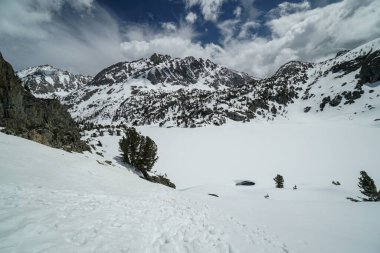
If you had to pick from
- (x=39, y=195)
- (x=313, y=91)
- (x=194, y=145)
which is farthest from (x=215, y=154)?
(x=313, y=91)

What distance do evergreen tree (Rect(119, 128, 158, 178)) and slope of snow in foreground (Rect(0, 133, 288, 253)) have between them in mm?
20553

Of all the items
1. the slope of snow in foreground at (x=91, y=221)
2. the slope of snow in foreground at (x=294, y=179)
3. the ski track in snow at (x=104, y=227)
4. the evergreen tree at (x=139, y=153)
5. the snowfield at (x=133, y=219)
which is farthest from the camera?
the evergreen tree at (x=139, y=153)

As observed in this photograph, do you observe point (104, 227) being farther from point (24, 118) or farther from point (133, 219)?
point (24, 118)

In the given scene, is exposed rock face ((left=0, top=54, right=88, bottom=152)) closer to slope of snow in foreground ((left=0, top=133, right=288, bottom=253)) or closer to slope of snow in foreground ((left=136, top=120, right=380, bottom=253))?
slope of snow in foreground ((left=0, top=133, right=288, bottom=253))

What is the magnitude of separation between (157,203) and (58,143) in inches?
873

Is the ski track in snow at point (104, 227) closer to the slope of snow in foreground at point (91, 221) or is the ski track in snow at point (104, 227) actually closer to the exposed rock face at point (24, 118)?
the slope of snow in foreground at point (91, 221)

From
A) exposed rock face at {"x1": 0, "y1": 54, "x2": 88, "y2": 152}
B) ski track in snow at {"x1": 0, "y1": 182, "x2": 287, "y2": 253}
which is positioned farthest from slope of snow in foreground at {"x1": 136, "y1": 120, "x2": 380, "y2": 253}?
exposed rock face at {"x1": 0, "y1": 54, "x2": 88, "y2": 152}

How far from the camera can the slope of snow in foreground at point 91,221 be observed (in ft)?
21.0

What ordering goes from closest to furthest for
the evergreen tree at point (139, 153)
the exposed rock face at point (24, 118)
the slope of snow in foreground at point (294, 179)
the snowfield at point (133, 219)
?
the snowfield at point (133, 219)
the slope of snow in foreground at point (294, 179)
the exposed rock face at point (24, 118)
the evergreen tree at point (139, 153)

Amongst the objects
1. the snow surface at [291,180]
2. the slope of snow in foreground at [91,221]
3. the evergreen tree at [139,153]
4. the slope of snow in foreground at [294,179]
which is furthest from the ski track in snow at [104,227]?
the evergreen tree at [139,153]

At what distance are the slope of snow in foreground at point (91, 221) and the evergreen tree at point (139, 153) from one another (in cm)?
2055

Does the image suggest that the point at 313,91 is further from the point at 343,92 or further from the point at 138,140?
the point at 138,140

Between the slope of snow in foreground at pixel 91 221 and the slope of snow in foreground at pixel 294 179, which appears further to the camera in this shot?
the slope of snow in foreground at pixel 294 179

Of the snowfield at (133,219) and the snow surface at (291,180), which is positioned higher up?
the snow surface at (291,180)
